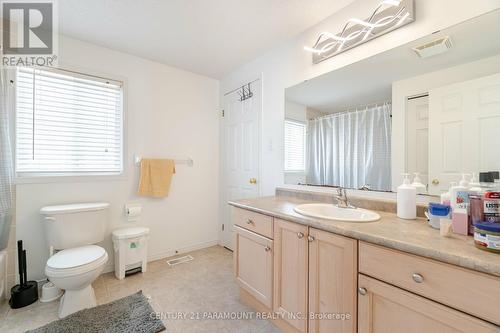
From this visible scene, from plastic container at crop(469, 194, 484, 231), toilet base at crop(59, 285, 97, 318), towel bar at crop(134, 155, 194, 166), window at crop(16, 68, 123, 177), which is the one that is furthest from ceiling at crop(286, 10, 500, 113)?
toilet base at crop(59, 285, 97, 318)

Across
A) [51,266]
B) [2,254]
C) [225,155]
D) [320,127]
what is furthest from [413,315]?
[2,254]

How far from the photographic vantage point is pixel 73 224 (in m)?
1.90

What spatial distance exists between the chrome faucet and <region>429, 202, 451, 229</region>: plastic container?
1.65 ft

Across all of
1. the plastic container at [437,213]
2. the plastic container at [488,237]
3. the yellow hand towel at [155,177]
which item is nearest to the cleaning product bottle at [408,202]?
the plastic container at [437,213]

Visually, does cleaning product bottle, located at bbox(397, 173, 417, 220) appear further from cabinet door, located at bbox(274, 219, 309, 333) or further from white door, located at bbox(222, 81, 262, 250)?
white door, located at bbox(222, 81, 262, 250)

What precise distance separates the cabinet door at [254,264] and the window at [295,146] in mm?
774

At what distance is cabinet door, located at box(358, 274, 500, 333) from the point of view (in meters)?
0.76

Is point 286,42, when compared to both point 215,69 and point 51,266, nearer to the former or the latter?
point 215,69

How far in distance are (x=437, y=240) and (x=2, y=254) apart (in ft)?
9.37

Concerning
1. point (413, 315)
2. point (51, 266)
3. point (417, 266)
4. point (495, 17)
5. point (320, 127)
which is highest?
point (495, 17)

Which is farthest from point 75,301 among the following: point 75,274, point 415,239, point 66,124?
point 415,239

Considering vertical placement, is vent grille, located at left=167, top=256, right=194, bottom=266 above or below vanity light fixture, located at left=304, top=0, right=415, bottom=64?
below

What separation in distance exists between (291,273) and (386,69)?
146cm

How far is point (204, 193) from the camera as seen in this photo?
3.01 metres
